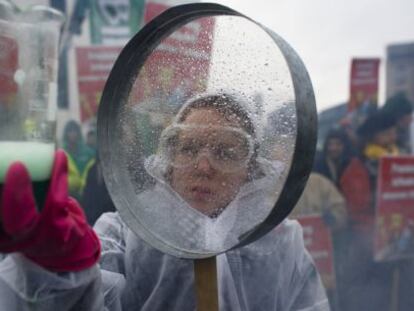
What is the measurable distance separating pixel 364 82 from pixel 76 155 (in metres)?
2.52

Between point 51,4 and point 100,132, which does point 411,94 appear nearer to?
point 51,4

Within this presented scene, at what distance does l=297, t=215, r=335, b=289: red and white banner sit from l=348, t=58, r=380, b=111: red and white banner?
1236mm

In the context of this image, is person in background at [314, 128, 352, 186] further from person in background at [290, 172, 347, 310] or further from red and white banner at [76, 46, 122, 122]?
red and white banner at [76, 46, 122, 122]

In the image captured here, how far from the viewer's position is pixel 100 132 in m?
1.27

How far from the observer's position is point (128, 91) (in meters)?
1.29

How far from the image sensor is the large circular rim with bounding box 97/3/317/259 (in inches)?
43.3

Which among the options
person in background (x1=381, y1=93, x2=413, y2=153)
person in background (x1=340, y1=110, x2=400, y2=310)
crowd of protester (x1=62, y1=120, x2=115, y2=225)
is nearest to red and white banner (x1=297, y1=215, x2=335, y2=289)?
person in background (x1=340, y1=110, x2=400, y2=310)

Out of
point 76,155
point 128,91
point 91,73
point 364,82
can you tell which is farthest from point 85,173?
point 128,91

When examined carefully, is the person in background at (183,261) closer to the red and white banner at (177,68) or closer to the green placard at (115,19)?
the red and white banner at (177,68)

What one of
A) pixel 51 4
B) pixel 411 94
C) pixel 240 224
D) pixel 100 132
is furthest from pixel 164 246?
pixel 411 94

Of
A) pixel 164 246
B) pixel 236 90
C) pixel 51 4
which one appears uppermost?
pixel 51 4

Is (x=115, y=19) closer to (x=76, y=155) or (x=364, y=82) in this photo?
(x=76, y=155)

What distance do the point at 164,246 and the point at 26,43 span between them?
47cm

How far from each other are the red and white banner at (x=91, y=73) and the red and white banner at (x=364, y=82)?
6.64 feet
